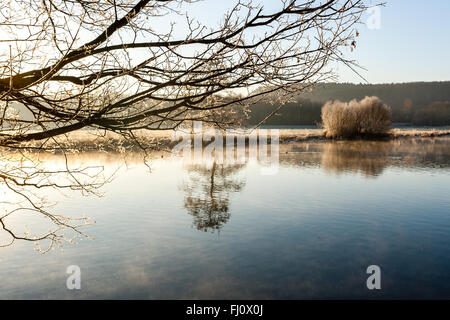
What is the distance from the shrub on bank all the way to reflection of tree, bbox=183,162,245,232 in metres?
21.6

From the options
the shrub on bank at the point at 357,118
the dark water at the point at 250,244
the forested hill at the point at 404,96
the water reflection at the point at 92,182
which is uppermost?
the forested hill at the point at 404,96

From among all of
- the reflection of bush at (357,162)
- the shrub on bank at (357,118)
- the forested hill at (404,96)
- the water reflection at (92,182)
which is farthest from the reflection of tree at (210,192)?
the forested hill at (404,96)

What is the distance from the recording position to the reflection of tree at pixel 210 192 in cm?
1043

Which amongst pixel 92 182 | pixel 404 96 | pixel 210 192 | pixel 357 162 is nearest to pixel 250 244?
pixel 210 192

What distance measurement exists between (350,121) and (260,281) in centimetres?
3515

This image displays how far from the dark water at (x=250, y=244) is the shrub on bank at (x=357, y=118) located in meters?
24.2

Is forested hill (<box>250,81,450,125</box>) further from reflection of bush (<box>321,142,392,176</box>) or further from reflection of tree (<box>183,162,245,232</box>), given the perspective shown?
reflection of tree (<box>183,162,245,232</box>)

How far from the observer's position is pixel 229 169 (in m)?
19.5

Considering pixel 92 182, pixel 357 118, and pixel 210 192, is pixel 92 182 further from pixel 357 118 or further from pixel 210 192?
pixel 357 118

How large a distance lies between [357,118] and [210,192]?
2909 centimetres

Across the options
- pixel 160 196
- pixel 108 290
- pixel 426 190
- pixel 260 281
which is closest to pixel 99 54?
pixel 108 290

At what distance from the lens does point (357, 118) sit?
130 feet

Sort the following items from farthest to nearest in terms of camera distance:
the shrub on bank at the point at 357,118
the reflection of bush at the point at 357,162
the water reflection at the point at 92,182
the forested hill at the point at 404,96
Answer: the forested hill at the point at 404,96
the shrub on bank at the point at 357,118
the reflection of bush at the point at 357,162
the water reflection at the point at 92,182

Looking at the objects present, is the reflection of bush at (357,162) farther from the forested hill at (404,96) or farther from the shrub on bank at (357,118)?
the forested hill at (404,96)
